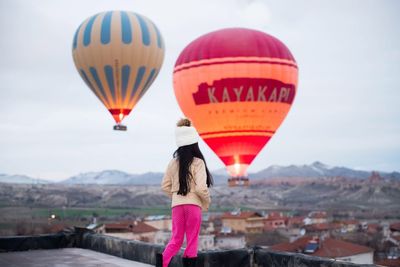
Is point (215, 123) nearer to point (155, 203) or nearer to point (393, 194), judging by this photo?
point (155, 203)

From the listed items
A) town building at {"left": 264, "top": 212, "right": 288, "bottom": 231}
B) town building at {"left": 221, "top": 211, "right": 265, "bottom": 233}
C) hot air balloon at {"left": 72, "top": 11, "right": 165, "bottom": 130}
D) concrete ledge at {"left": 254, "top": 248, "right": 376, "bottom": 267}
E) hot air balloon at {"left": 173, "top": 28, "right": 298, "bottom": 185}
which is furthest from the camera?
town building at {"left": 221, "top": 211, "right": 265, "bottom": 233}

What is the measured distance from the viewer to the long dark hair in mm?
4145

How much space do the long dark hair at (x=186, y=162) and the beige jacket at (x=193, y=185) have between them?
28mm

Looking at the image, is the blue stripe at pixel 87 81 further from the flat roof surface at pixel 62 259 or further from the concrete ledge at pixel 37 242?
the flat roof surface at pixel 62 259

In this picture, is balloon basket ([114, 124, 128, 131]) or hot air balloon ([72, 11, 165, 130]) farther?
balloon basket ([114, 124, 128, 131])

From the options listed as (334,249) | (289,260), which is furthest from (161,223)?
(289,260)

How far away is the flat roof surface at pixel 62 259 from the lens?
566 cm

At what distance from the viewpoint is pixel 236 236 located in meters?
71.0

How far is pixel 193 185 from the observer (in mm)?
4160

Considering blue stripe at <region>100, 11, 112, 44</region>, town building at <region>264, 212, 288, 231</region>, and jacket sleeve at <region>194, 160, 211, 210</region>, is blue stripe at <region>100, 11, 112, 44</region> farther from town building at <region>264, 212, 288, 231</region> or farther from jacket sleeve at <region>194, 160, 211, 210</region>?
town building at <region>264, 212, 288, 231</region>

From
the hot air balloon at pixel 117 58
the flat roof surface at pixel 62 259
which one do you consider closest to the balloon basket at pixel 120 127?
the hot air balloon at pixel 117 58

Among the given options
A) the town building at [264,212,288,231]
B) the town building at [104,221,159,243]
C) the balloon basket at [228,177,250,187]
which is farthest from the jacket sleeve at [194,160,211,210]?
the town building at [264,212,288,231]

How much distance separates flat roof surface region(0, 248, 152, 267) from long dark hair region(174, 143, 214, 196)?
5.59 ft

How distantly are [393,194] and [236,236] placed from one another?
9134 centimetres
